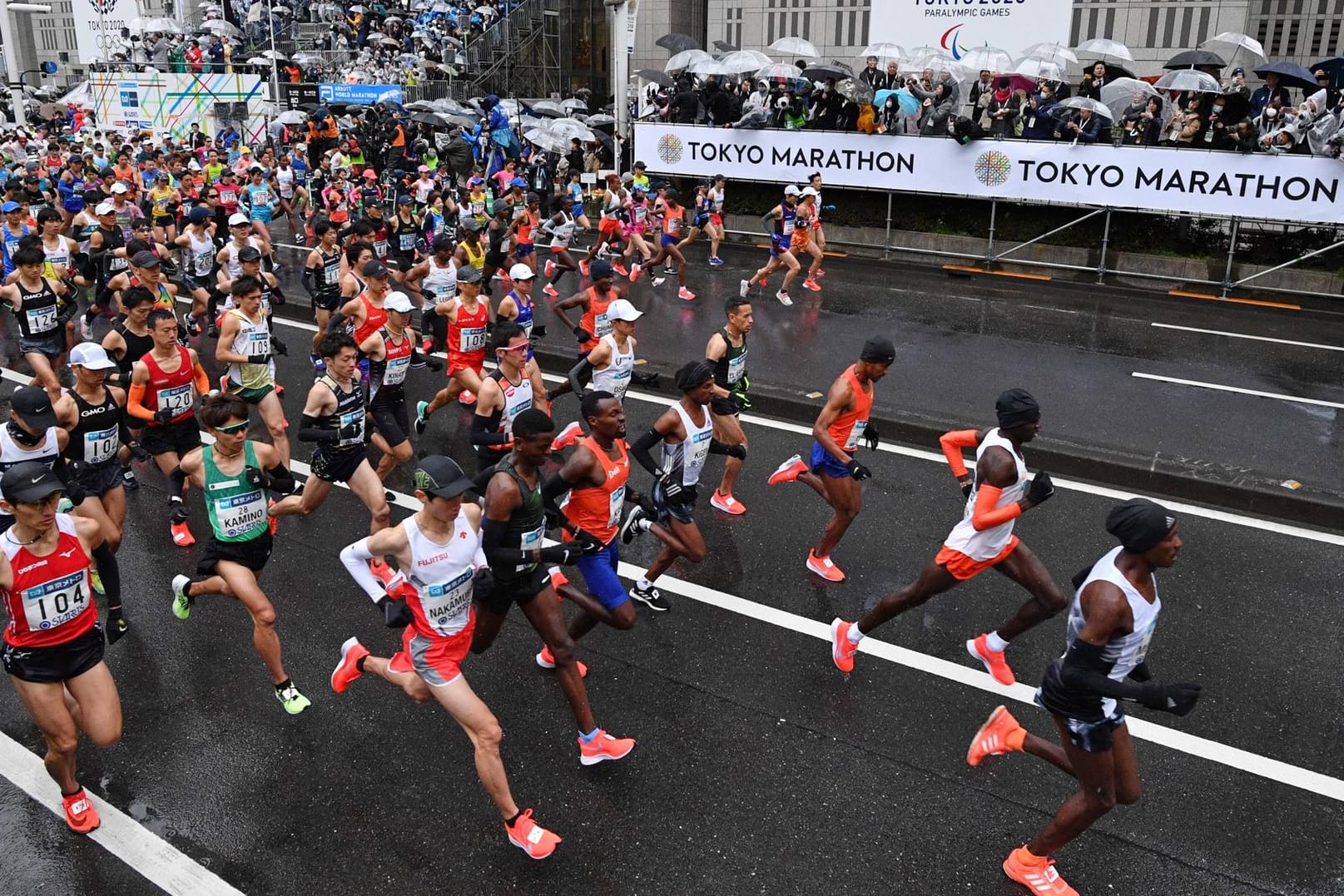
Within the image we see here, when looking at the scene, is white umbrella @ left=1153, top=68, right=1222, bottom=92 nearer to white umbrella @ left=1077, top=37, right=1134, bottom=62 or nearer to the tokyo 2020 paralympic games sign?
the tokyo 2020 paralympic games sign

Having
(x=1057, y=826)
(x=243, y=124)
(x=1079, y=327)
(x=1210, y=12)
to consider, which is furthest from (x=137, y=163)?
(x=1210, y=12)

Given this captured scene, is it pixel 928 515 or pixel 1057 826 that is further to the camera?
pixel 928 515

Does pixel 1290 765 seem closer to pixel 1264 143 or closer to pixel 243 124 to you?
pixel 1264 143

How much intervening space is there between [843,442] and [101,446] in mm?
5064

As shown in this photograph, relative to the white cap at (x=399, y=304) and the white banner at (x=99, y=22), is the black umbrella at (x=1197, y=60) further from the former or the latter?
the white banner at (x=99, y=22)

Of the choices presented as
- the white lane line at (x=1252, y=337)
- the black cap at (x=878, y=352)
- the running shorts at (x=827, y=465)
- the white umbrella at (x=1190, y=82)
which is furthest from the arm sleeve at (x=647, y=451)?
the white umbrella at (x=1190, y=82)

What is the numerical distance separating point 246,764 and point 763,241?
16957mm

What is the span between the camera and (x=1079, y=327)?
14.3 m

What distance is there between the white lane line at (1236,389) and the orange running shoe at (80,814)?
11.0 m

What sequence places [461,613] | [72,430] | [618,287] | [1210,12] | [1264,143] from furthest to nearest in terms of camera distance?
[1210,12], [618,287], [1264,143], [72,430], [461,613]

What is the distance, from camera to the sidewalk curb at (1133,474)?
8.41 metres

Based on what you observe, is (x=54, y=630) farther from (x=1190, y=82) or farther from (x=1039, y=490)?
(x=1190, y=82)

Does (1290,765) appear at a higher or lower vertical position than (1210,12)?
lower

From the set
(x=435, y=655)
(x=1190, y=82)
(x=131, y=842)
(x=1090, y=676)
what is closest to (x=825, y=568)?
Result: (x=1090, y=676)
